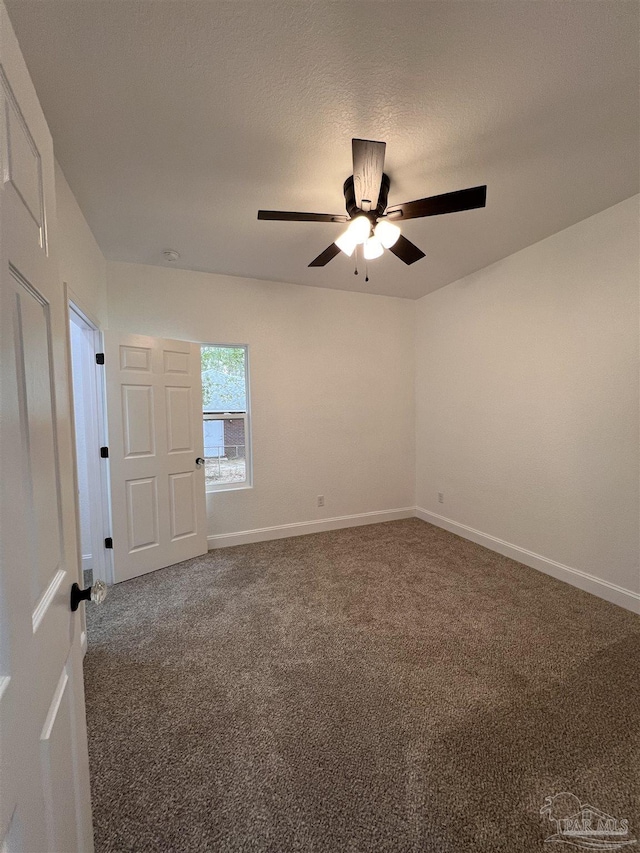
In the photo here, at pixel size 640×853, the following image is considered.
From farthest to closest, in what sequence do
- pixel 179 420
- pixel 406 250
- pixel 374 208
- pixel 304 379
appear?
1. pixel 304 379
2. pixel 179 420
3. pixel 406 250
4. pixel 374 208

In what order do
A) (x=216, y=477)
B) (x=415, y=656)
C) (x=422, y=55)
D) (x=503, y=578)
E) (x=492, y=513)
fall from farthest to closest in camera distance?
(x=216, y=477) < (x=492, y=513) < (x=503, y=578) < (x=415, y=656) < (x=422, y=55)

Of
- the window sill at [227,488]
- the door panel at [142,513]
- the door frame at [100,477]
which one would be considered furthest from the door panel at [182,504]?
A: the door frame at [100,477]

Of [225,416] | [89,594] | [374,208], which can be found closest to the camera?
[89,594]

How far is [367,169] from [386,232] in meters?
0.37

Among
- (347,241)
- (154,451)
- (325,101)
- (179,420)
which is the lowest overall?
(154,451)

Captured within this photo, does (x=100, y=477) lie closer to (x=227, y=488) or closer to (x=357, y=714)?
(x=227, y=488)

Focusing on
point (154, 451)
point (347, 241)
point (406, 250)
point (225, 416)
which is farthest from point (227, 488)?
point (406, 250)

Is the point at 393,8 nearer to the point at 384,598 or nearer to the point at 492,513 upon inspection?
the point at 384,598

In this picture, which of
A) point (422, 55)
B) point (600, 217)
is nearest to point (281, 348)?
point (422, 55)

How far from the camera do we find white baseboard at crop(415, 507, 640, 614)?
2.35 metres

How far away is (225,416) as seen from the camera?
3.53m

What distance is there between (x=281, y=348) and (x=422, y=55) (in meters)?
2.52

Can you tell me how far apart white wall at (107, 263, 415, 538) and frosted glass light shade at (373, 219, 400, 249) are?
6.06ft

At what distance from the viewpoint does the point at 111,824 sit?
1146 millimetres
